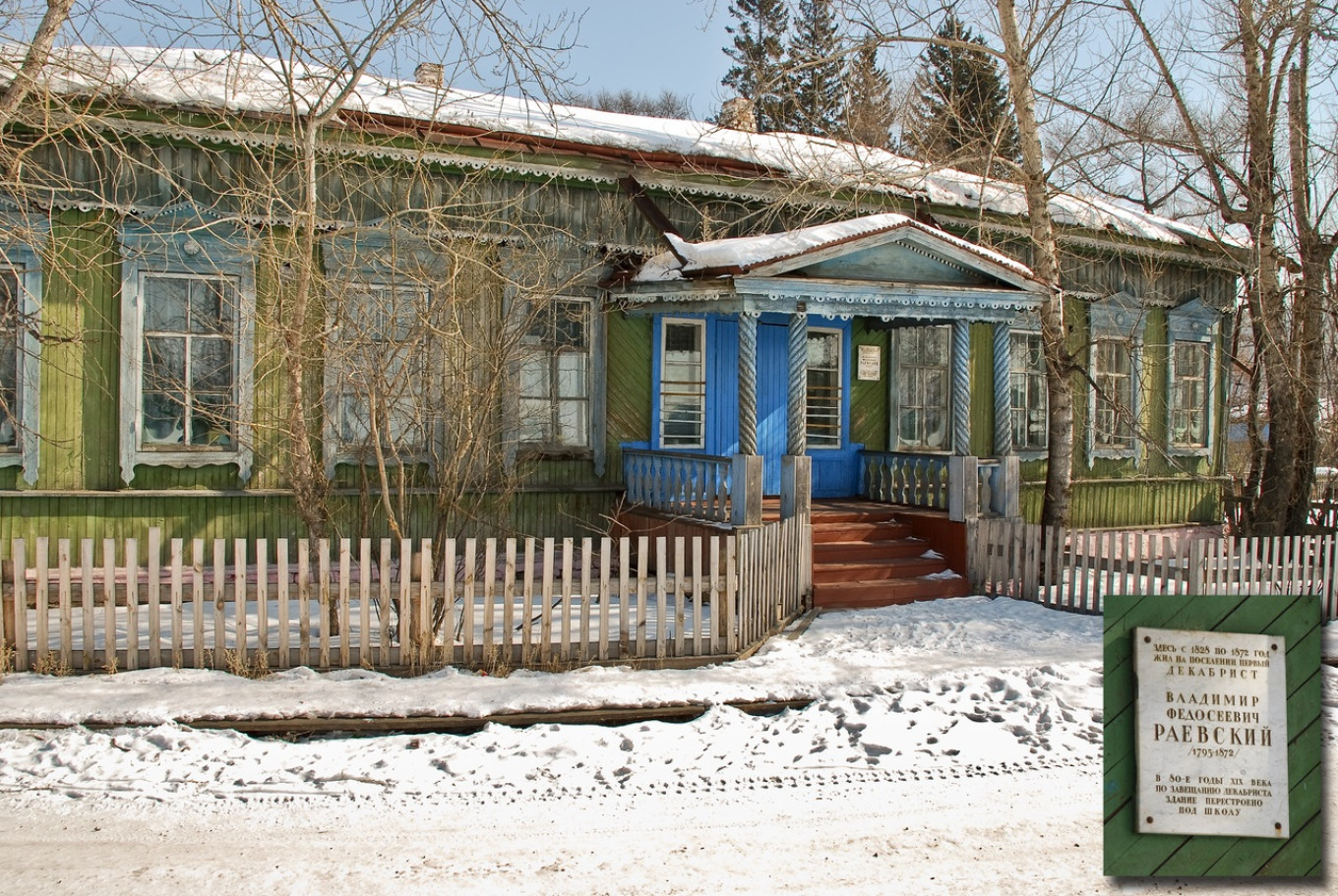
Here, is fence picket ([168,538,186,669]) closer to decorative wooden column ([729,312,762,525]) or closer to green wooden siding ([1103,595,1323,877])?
decorative wooden column ([729,312,762,525])

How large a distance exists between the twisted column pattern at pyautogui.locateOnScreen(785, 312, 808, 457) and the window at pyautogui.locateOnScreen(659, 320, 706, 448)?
211cm

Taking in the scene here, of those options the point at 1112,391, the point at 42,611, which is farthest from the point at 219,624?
the point at 1112,391

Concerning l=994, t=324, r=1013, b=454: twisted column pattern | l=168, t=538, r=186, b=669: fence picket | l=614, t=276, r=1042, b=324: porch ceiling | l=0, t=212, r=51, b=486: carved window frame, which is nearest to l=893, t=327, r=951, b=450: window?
l=994, t=324, r=1013, b=454: twisted column pattern

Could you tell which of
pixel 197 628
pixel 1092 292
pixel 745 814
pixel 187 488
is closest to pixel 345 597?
pixel 197 628

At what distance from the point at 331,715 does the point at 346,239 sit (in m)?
6.15

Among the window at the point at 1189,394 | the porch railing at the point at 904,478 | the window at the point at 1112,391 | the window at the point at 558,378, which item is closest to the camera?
the window at the point at 558,378

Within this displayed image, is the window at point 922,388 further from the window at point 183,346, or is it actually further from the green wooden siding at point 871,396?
the window at point 183,346

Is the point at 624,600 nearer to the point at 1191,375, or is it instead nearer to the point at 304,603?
the point at 304,603

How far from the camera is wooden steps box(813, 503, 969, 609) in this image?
416 inches

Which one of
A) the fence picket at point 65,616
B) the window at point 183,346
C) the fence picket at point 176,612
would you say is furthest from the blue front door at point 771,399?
the fence picket at point 65,616

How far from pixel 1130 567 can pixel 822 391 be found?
433 centimetres

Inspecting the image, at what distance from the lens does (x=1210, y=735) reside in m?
2.98

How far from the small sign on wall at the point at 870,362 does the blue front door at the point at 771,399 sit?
1294mm

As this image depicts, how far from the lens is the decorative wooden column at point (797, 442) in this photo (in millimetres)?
10609
